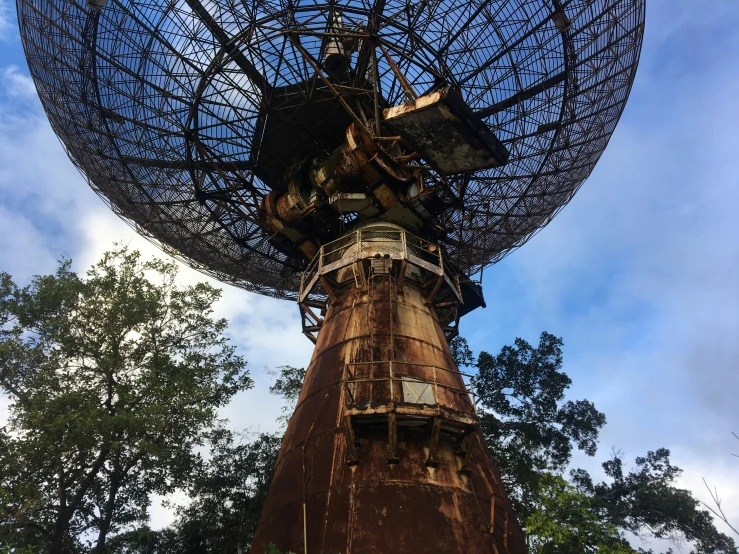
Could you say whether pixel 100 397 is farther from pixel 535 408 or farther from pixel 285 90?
pixel 535 408

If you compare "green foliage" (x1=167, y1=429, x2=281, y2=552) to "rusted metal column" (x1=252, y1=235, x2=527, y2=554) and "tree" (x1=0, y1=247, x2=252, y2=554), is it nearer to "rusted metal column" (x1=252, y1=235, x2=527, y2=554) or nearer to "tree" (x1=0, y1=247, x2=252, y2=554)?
"tree" (x1=0, y1=247, x2=252, y2=554)

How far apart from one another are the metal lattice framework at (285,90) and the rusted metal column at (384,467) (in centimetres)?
841

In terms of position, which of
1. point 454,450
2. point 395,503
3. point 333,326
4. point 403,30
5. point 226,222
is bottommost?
point 395,503

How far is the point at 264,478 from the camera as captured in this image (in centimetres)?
2503

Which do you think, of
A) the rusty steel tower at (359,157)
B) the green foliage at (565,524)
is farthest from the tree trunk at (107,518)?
the green foliage at (565,524)

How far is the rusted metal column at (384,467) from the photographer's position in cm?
930

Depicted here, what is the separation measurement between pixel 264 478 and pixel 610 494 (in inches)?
911

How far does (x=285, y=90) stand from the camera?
18.1 m

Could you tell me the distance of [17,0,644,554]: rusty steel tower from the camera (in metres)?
10.8

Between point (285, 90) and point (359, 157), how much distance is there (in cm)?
413

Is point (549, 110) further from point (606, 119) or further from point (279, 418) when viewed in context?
point (279, 418)

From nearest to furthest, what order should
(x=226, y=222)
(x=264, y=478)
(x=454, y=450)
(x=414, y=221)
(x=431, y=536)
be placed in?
(x=431, y=536)
(x=454, y=450)
(x=414, y=221)
(x=226, y=222)
(x=264, y=478)


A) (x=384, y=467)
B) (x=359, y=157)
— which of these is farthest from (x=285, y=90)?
(x=384, y=467)

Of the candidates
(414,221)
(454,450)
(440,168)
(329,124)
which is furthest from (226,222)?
(454,450)
